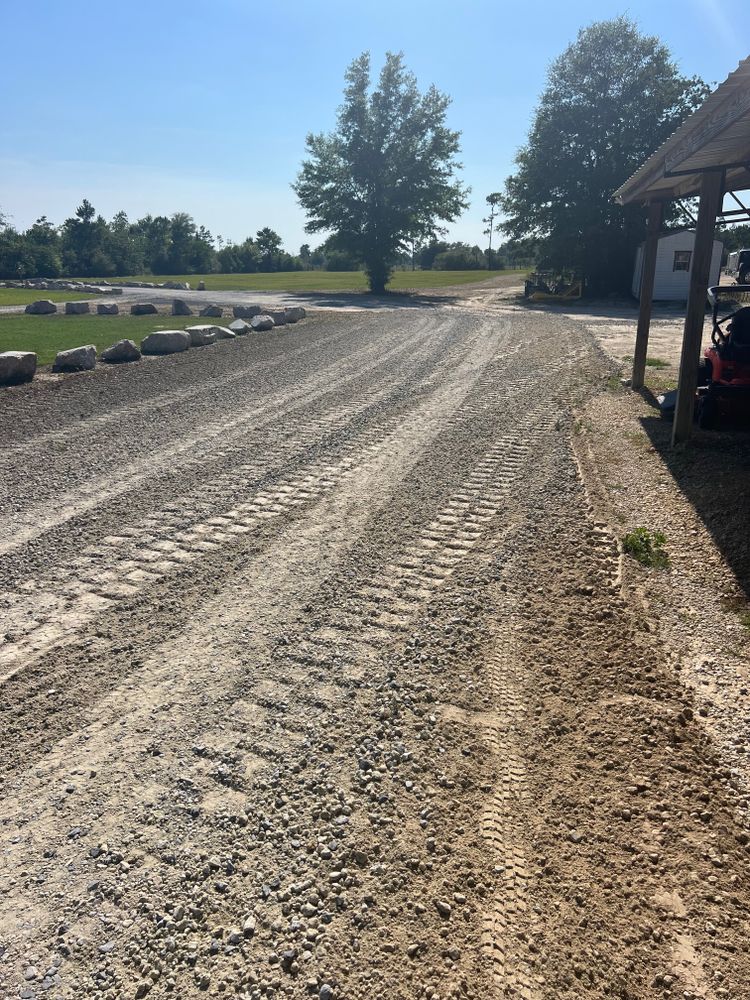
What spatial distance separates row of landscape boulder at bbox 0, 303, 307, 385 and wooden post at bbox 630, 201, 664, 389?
10.4m

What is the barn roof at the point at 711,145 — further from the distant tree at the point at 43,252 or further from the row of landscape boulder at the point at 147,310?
the distant tree at the point at 43,252

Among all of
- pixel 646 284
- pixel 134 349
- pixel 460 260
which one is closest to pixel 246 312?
pixel 134 349

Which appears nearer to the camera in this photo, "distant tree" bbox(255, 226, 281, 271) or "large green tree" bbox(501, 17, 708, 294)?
"large green tree" bbox(501, 17, 708, 294)

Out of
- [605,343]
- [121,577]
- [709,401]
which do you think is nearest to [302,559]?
[121,577]

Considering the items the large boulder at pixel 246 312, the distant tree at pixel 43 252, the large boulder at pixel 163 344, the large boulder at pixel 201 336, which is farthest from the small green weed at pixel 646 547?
the distant tree at pixel 43 252

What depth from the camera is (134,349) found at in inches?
575

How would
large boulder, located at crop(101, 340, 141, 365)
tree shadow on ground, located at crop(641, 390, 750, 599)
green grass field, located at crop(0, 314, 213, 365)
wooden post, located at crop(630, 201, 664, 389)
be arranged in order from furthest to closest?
green grass field, located at crop(0, 314, 213, 365) < large boulder, located at crop(101, 340, 141, 365) < wooden post, located at crop(630, 201, 664, 389) < tree shadow on ground, located at crop(641, 390, 750, 599)

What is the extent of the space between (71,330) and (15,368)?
355 inches

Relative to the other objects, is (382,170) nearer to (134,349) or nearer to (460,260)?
(134,349)

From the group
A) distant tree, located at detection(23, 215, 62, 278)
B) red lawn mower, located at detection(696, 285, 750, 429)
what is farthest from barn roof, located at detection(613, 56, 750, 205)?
distant tree, located at detection(23, 215, 62, 278)

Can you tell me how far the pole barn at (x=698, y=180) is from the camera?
543 cm

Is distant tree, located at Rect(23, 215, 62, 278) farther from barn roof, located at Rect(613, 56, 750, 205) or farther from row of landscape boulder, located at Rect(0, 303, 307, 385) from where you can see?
barn roof, located at Rect(613, 56, 750, 205)

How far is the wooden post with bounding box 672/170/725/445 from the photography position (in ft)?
25.1

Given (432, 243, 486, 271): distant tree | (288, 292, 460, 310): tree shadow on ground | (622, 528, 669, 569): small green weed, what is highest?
(432, 243, 486, 271): distant tree
